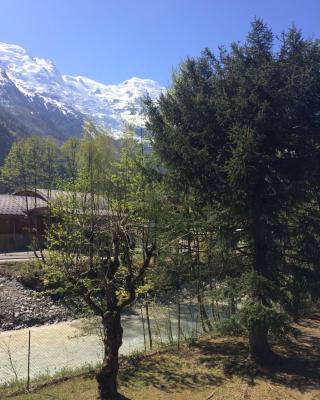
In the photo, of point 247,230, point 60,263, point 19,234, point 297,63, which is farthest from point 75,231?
point 19,234

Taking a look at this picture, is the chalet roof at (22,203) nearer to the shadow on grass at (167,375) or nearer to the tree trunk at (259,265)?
the shadow on grass at (167,375)

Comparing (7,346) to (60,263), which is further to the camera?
(7,346)

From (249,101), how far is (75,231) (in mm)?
6613

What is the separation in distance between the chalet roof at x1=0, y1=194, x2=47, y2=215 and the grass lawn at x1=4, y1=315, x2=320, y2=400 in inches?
1064

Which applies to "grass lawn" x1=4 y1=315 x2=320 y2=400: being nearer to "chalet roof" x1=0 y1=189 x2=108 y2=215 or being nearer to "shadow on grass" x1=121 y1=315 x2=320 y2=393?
"shadow on grass" x1=121 y1=315 x2=320 y2=393

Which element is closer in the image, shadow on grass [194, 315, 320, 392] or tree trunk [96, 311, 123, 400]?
tree trunk [96, 311, 123, 400]

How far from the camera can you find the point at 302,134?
11.5 m

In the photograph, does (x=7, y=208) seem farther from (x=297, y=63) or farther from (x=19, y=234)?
(x=297, y=63)

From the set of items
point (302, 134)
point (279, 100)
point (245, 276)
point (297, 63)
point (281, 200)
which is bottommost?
point (245, 276)

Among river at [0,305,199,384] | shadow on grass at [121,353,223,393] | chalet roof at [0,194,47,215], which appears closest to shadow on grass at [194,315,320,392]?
shadow on grass at [121,353,223,393]

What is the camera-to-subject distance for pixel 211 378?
1139 cm

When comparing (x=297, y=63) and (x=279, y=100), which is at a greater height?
(x=297, y=63)

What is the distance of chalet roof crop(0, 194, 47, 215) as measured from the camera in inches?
1518

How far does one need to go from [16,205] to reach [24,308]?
18.5 meters
